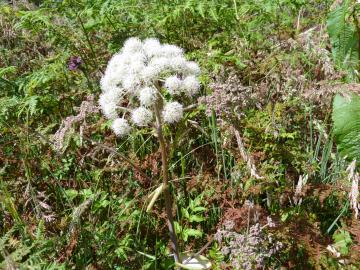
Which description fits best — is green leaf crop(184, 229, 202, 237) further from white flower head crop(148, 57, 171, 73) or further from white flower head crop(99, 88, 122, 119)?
white flower head crop(148, 57, 171, 73)

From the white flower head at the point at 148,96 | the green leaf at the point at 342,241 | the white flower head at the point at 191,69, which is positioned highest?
the white flower head at the point at 191,69

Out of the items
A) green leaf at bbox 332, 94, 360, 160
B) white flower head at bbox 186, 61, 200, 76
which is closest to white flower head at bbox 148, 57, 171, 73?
A: white flower head at bbox 186, 61, 200, 76

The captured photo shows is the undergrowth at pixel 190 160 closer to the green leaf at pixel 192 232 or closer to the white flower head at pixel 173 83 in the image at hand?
the green leaf at pixel 192 232

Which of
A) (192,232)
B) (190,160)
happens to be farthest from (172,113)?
(190,160)

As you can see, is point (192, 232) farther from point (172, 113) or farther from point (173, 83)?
point (173, 83)

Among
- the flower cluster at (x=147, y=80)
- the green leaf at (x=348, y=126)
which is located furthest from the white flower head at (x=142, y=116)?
the green leaf at (x=348, y=126)

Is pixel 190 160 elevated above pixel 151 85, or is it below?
below

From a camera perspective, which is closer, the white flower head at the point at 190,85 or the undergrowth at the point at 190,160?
the white flower head at the point at 190,85
